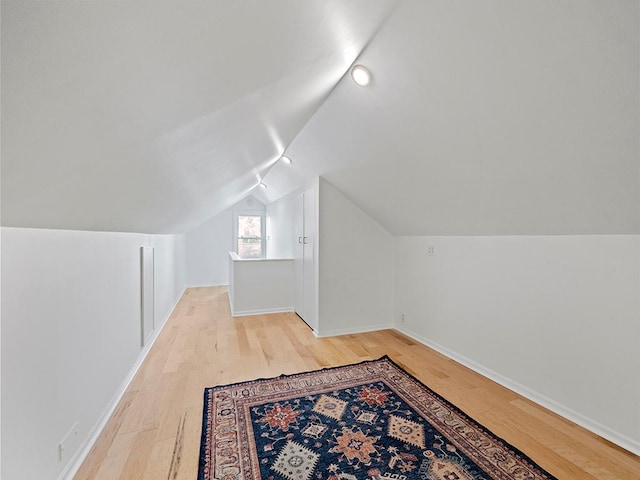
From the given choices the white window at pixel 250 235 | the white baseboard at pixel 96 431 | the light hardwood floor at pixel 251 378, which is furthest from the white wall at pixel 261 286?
the white window at pixel 250 235

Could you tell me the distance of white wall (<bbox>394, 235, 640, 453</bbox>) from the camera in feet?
5.97

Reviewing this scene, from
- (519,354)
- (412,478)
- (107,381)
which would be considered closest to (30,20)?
(412,478)

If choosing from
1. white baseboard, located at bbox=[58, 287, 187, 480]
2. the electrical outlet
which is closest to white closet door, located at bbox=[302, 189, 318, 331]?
white baseboard, located at bbox=[58, 287, 187, 480]

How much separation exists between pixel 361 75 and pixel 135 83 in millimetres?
1458

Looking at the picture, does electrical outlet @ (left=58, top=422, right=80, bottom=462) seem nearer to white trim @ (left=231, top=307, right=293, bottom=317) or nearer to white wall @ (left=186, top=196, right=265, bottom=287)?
white trim @ (left=231, top=307, right=293, bottom=317)

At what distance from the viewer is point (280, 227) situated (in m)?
6.30

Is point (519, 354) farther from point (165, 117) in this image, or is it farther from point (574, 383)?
point (165, 117)

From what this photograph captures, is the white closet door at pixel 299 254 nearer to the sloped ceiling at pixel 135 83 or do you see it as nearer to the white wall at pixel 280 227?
the white wall at pixel 280 227

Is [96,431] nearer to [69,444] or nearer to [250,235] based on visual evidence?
[69,444]

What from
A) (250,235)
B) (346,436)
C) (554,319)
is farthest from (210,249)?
(554,319)

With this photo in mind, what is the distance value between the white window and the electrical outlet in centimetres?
614

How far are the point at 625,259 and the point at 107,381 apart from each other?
3418 mm

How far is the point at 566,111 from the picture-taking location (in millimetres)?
1392

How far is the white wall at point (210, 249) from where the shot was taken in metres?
7.23
